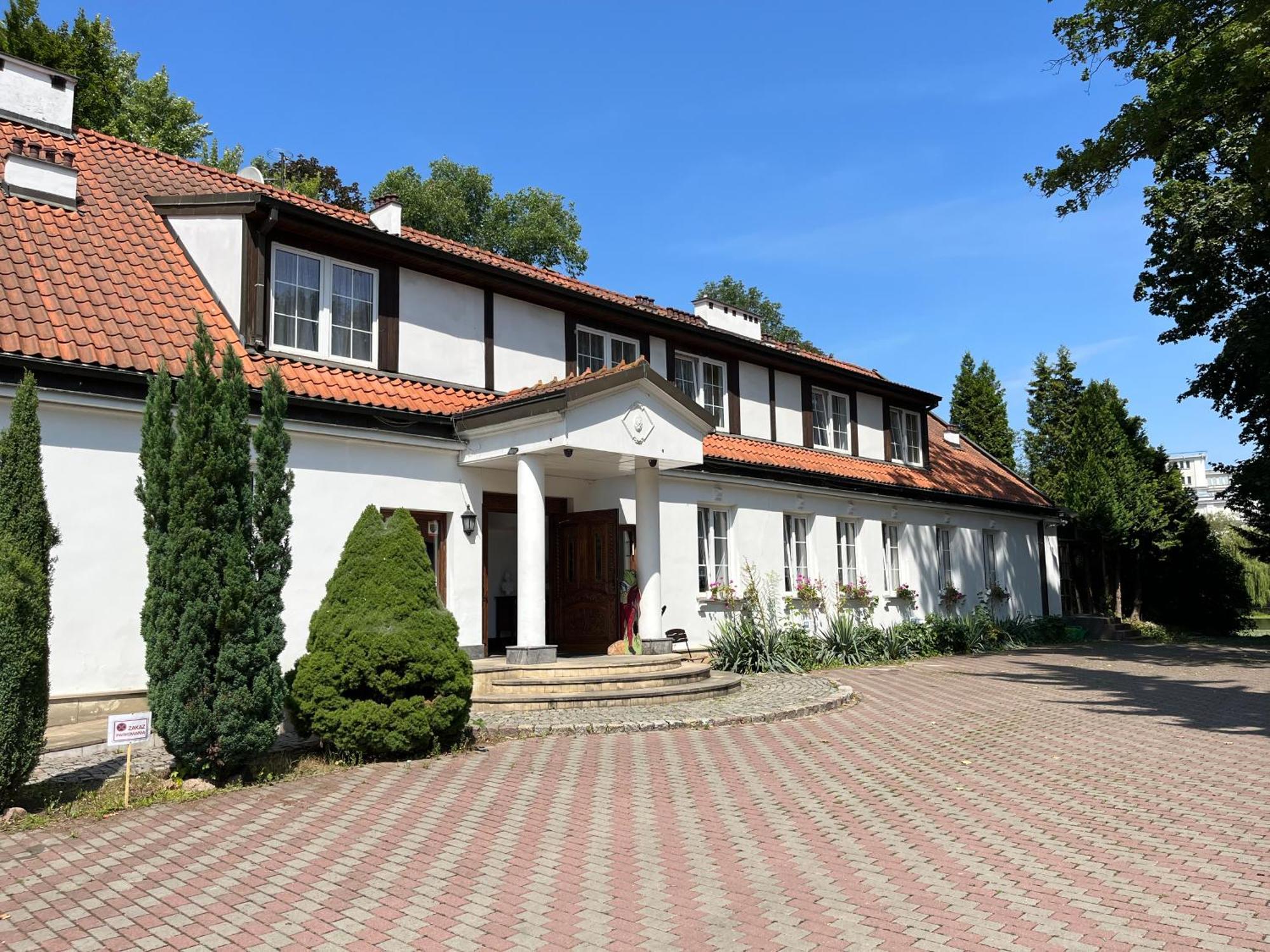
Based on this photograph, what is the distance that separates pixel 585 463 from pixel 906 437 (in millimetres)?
12672

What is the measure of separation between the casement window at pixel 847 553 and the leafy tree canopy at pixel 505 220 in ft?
74.9

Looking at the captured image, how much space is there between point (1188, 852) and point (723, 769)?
12.0 ft

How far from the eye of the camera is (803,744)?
9.58 meters

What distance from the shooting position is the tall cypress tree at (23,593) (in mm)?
6676

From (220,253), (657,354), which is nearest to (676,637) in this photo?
(657,354)

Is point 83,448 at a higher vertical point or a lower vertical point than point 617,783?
higher

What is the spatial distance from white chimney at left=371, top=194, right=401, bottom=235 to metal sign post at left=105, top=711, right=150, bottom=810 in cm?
927

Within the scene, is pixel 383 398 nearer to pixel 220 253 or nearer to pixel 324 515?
pixel 324 515

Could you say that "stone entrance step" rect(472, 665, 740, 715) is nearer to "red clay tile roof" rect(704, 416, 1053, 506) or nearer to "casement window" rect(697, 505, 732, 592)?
"casement window" rect(697, 505, 732, 592)

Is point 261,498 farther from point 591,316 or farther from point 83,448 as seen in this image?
point 591,316

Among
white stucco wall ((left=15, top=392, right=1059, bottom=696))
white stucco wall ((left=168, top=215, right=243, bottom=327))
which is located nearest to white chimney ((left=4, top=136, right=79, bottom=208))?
white stucco wall ((left=168, top=215, right=243, bottom=327))

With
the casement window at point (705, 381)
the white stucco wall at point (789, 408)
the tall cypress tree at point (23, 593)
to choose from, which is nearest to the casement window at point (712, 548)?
the casement window at point (705, 381)

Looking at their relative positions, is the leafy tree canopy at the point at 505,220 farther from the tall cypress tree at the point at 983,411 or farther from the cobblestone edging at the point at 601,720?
the cobblestone edging at the point at 601,720

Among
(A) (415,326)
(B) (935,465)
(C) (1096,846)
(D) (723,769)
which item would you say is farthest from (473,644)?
(B) (935,465)
